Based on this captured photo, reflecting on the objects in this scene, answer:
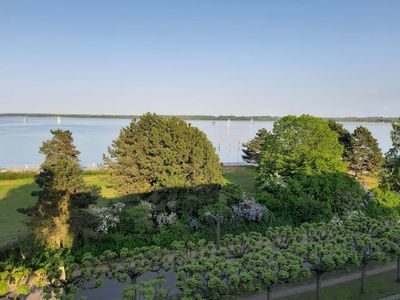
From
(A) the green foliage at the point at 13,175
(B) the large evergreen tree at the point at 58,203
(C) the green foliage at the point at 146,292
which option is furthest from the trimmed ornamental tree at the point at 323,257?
(A) the green foliage at the point at 13,175

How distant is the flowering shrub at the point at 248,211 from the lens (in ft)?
80.4

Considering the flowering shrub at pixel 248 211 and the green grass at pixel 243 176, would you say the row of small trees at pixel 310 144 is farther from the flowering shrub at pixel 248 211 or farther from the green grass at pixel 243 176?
the flowering shrub at pixel 248 211

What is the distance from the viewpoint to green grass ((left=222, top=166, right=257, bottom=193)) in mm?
42094

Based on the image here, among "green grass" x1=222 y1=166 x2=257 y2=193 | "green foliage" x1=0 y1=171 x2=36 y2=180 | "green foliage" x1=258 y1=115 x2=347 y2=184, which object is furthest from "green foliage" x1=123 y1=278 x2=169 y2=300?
"green foliage" x1=0 y1=171 x2=36 y2=180

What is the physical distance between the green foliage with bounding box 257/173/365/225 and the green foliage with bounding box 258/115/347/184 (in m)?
2.21

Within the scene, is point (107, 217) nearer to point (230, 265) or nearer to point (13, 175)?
point (230, 265)

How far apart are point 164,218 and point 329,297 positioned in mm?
11096

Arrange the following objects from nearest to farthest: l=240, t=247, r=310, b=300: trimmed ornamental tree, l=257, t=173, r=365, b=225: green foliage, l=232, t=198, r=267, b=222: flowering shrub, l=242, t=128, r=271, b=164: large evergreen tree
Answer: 1. l=240, t=247, r=310, b=300: trimmed ornamental tree
2. l=232, t=198, r=267, b=222: flowering shrub
3. l=257, t=173, r=365, b=225: green foliage
4. l=242, t=128, r=271, b=164: large evergreen tree

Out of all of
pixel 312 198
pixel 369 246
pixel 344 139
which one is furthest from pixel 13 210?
pixel 344 139

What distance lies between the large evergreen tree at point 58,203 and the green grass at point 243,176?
23.3 metres

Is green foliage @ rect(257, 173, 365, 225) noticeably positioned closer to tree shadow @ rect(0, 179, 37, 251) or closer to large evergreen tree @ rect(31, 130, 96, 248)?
large evergreen tree @ rect(31, 130, 96, 248)

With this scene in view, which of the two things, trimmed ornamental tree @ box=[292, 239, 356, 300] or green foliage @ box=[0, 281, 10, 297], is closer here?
green foliage @ box=[0, 281, 10, 297]

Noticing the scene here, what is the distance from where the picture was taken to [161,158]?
25.4 m

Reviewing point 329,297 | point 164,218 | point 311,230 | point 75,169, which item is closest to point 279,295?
point 329,297
